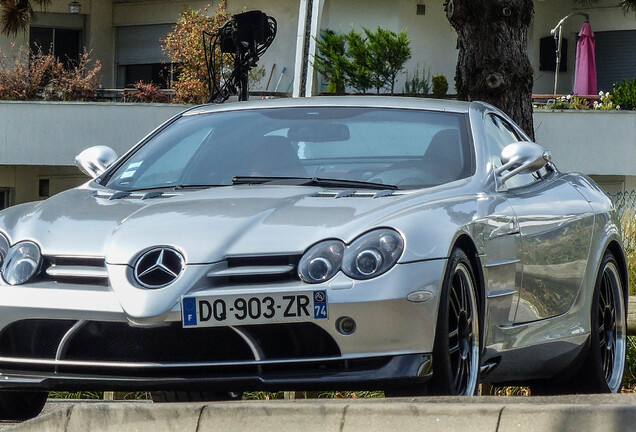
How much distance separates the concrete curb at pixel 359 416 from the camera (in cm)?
346

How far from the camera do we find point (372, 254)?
454 cm

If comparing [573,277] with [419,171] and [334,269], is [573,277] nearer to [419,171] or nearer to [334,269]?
[419,171]

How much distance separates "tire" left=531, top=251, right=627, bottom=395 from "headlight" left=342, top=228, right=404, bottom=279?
2.14 m

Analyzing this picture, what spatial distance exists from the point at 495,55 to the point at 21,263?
6.65m

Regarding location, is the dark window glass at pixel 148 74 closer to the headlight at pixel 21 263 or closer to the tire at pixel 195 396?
the tire at pixel 195 396

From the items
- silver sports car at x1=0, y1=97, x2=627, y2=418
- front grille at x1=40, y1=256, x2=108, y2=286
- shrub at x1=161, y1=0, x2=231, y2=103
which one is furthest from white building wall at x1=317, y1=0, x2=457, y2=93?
front grille at x1=40, y1=256, x2=108, y2=286

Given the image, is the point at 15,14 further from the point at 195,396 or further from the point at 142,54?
the point at 195,396

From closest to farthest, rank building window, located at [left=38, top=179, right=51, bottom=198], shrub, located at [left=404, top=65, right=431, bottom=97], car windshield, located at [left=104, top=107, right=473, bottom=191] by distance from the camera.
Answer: car windshield, located at [left=104, top=107, right=473, bottom=191], shrub, located at [left=404, top=65, right=431, bottom=97], building window, located at [left=38, top=179, right=51, bottom=198]

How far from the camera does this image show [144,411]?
3900 millimetres

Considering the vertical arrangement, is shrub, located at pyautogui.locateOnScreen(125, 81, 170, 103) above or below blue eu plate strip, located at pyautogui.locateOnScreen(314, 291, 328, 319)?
above

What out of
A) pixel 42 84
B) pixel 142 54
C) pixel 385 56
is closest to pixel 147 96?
pixel 42 84

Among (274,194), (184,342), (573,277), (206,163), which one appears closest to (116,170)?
(206,163)

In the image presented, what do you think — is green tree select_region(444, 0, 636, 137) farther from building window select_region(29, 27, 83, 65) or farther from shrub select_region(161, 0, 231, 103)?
building window select_region(29, 27, 83, 65)

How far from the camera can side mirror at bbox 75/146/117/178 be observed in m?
6.30
